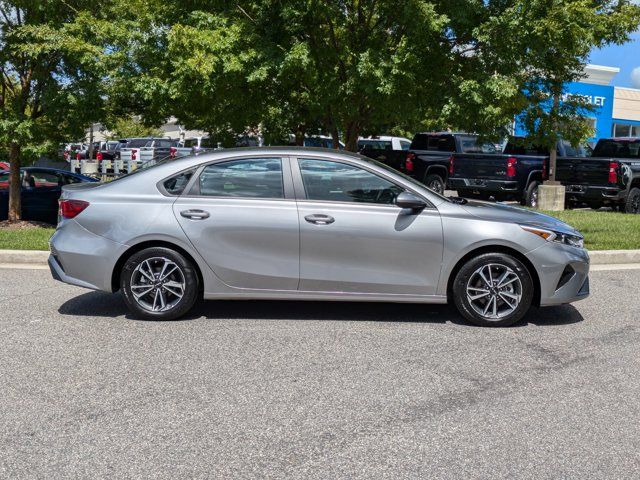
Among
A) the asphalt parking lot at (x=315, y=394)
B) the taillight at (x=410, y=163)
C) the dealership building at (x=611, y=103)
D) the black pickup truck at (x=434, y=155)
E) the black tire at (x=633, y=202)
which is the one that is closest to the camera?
the asphalt parking lot at (x=315, y=394)

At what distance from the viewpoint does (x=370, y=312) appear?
7.33 meters

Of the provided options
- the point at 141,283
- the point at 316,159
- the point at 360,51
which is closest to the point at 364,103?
the point at 360,51

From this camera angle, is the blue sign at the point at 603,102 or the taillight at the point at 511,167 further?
the blue sign at the point at 603,102

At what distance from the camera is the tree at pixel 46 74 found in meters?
13.3

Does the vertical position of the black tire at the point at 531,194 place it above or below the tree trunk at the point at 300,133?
below

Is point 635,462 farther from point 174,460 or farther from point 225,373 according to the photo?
point 225,373

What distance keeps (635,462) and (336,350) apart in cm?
256

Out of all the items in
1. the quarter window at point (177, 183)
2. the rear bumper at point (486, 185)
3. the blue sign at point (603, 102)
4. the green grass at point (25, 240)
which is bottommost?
the green grass at point (25, 240)

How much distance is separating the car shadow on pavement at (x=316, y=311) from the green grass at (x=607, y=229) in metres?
4.06

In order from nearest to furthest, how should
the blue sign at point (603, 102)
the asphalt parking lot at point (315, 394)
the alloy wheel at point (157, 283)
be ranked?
the asphalt parking lot at point (315, 394) < the alloy wheel at point (157, 283) < the blue sign at point (603, 102)

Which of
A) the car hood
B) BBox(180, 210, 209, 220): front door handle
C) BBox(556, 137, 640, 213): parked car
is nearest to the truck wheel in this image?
BBox(556, 137, 640, 213): parked car

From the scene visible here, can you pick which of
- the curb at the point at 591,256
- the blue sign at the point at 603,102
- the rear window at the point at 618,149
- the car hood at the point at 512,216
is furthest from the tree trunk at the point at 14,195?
the blue sign at the point at 603,102

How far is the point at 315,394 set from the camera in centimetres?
482

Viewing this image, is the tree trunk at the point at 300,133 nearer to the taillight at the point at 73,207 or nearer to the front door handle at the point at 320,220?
the taillight at the point at 73,207
